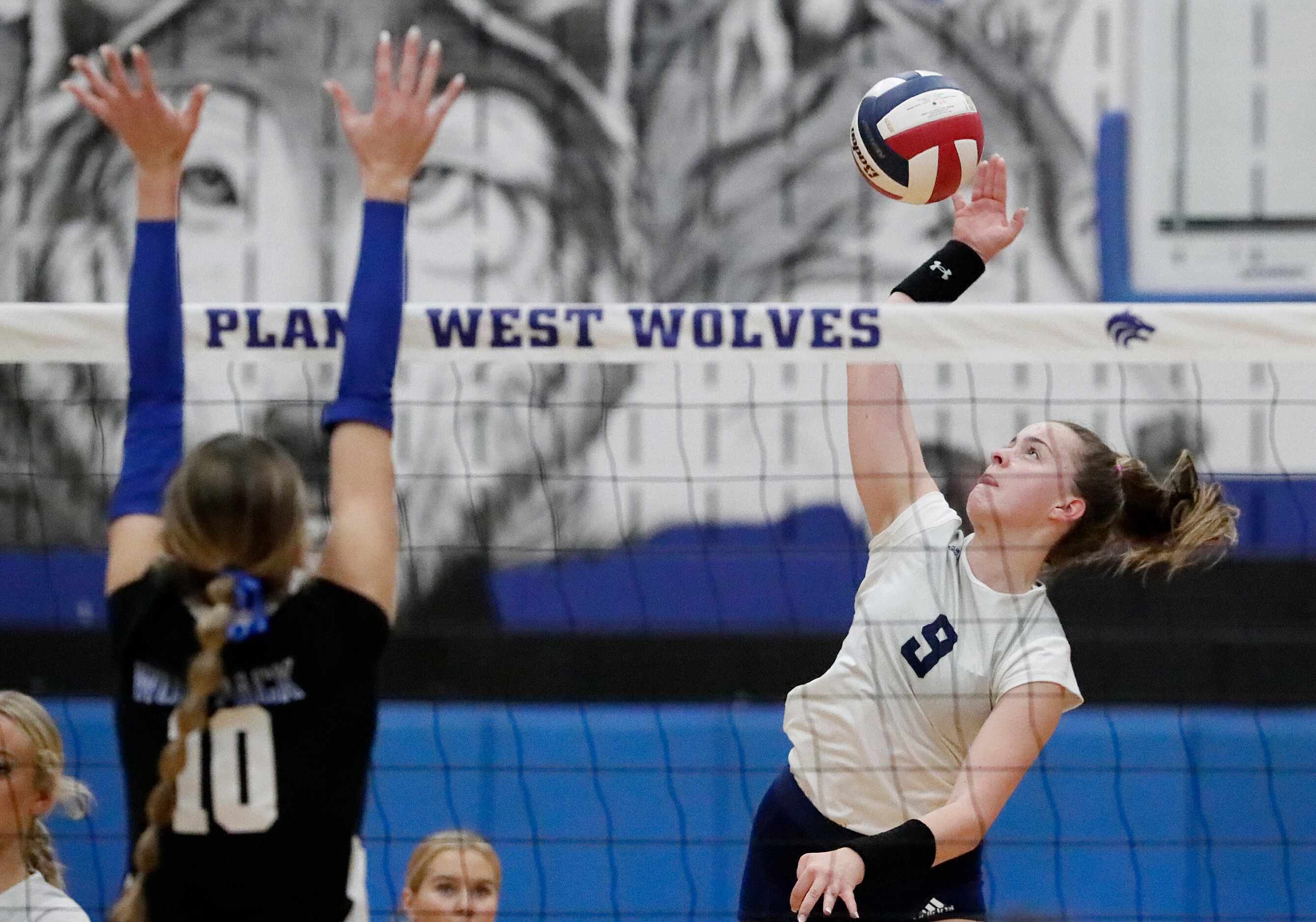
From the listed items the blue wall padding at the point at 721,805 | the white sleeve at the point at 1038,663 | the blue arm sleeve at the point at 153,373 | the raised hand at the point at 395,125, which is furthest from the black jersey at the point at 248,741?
the blue wall padding at the point at 721,805

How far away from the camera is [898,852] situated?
2463 millimetres

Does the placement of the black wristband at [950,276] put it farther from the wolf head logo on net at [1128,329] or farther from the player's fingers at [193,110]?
the player's fingers at [193,110]

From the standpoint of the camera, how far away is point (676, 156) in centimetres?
594

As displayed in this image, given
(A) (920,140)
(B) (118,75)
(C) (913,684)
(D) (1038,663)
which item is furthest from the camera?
(A) (920,140)

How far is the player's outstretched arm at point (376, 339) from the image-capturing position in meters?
1.81

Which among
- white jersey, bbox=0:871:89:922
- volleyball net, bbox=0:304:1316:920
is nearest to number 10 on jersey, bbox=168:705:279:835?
white jersey, bbox=0:871:89:922

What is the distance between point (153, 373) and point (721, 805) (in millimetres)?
3779

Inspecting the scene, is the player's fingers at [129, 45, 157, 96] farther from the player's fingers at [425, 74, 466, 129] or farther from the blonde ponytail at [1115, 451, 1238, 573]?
the blonde ponytail at [1115, 451, 1238, 573]

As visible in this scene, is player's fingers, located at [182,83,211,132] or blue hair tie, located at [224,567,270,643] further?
player's fingers, located at [182,83,211,132]

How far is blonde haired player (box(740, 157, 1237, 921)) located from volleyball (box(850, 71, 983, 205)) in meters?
0.19

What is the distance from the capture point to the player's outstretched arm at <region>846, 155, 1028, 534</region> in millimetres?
2902

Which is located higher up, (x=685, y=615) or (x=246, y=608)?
(x=246, y=608)

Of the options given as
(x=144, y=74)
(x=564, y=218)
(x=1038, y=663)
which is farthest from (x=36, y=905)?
(x=564, y=218)

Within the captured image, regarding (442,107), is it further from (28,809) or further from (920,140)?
(28,809)
